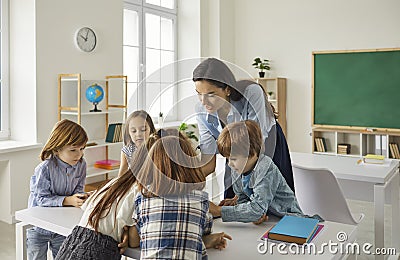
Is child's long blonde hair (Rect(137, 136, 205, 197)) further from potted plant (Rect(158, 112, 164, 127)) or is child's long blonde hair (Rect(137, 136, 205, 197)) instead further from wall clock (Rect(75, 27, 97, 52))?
wall clock (Rect(75, 27, 97, 52))

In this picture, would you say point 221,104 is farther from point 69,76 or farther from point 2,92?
point 2,92

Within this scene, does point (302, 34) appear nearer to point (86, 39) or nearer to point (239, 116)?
point (86, 39)

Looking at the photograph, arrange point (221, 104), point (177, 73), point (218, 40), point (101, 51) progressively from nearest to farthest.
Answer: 1. point (177, 73)
2. point (221, 104)
3. point (101, 51)
4. point (218, 40)

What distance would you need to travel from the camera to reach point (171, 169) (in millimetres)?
1175

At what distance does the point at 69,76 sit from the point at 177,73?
299 centimetres

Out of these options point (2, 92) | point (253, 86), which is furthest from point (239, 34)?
point (253, 86)

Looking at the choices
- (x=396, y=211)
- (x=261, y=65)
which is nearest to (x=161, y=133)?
(x=396, y=211)

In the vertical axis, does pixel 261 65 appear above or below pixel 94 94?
above

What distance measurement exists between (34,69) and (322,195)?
9.07ft

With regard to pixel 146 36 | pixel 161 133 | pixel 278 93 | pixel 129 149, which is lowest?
pixel 129 149

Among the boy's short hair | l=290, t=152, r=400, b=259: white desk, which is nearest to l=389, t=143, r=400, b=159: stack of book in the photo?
l=290, t=152, r=400, b=259: white desk

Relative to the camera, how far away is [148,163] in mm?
1189

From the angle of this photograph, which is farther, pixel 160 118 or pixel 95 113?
pixel 95 113

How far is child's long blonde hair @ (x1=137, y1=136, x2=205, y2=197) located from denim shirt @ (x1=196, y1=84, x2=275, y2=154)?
8 cm
